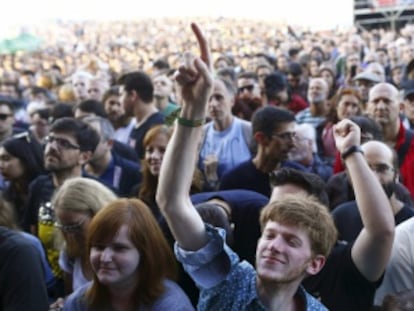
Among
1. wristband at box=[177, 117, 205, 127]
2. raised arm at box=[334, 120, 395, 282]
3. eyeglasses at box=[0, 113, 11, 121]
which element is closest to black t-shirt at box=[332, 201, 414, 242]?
raised arm at box=[334, 120, 395, 282]

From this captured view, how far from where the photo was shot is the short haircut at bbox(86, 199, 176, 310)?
2.75m

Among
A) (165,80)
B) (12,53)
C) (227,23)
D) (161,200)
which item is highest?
(161,200)

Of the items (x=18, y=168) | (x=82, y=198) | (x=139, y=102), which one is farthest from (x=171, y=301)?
(x=139, y=102)

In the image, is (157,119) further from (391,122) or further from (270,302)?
(270,302)

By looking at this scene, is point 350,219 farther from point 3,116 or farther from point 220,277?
point 3,116

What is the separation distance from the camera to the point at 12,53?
19.0 meters

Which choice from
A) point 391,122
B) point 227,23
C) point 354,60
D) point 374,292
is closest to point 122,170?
point 391,122

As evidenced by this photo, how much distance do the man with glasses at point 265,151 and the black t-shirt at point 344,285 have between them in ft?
5.19

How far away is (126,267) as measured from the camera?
274 centimetres

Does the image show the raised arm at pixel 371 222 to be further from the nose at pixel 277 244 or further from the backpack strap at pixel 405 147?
the backpack strap at pixel 405 147

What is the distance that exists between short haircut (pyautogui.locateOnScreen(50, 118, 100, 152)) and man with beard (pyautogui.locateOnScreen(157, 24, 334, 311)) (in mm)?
2334

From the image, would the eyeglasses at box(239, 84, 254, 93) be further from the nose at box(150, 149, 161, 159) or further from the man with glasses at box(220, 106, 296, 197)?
the nose at box(150, 149, 161, 159)

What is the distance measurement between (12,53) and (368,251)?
17.3 meters

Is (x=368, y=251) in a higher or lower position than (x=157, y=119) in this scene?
higher
